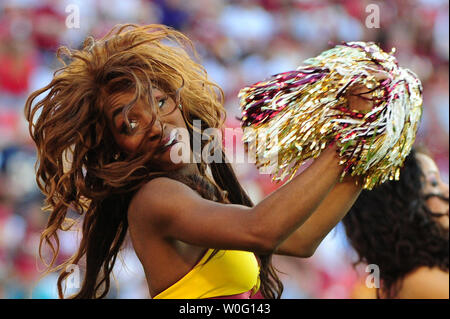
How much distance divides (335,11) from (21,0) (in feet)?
8.24

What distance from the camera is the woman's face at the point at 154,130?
1.69 meters

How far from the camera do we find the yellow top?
172 cm

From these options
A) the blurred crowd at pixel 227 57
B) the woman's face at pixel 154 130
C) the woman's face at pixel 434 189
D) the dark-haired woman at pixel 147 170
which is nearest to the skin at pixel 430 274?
the woman's face at pixel 434 189

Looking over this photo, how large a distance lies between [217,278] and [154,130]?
1.39ft

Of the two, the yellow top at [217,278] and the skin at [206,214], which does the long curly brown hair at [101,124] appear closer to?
the skin at [206,214]

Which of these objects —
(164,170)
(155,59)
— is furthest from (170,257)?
(155,59)

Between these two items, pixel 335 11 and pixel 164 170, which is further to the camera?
pixel 335 11

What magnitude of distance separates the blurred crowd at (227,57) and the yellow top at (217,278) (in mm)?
2163

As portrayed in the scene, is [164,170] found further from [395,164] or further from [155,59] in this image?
[395,164]

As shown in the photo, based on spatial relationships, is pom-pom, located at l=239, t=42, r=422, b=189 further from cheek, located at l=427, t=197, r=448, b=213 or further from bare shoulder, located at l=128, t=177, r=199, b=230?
cheek, located at l=427, t=197, r=448, b=213

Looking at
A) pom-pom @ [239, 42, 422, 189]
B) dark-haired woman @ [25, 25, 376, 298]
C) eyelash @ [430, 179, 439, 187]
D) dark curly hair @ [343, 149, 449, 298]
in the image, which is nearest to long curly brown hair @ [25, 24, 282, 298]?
dark-haired woman @ [25, 25, 376, 298]
